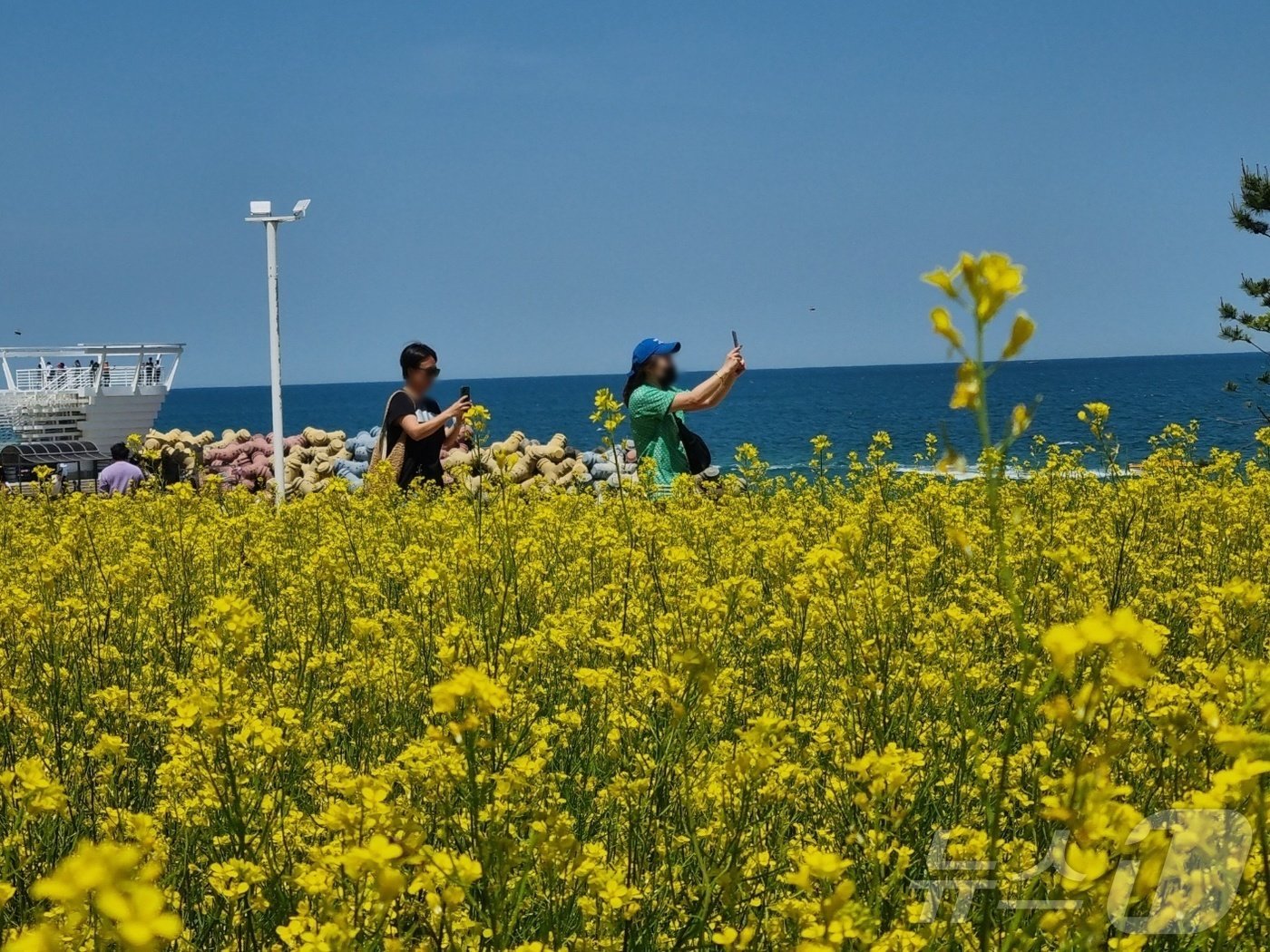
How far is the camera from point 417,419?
6.87 m

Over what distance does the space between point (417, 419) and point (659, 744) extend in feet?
15.1

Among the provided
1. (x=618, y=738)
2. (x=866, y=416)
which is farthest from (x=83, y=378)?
(x=866, y=416)

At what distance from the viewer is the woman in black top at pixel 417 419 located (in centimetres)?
673

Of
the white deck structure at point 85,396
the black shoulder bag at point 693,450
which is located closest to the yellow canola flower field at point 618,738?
the black shoulder bag at point 693,450

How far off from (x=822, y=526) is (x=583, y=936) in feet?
13.4

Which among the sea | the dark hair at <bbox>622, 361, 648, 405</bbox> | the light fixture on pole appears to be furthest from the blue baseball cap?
the sea

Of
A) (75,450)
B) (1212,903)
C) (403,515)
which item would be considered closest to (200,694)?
(1212,903)

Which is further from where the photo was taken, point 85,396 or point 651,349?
point 85,396

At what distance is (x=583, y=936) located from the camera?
6.89ft

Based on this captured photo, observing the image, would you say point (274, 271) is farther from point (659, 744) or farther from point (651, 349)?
point (659, 744)

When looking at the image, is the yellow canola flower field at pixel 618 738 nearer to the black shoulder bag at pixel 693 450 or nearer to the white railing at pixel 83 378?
the black shoulder bag at pixel 693 450

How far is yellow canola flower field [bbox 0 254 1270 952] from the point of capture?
1.39 meters

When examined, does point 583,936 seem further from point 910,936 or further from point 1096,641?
point 1096,641

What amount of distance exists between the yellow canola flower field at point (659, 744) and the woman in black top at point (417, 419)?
4.70 feet
